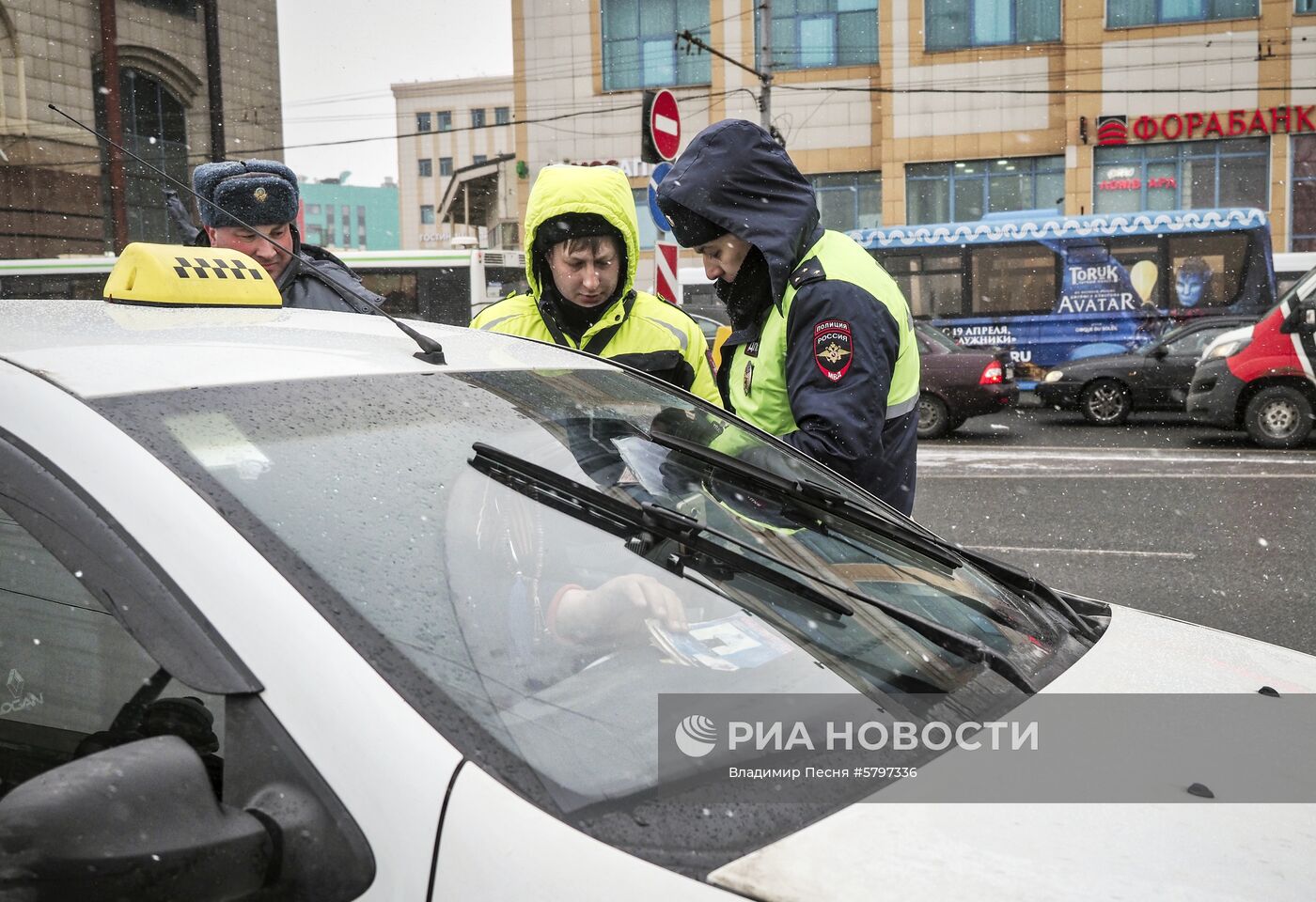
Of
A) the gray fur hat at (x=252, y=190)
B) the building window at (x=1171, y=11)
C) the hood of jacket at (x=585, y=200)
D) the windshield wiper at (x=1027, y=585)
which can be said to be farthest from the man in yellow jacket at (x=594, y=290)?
the building window at (x=1171, y=11)

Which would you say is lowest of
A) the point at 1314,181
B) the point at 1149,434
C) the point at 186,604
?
the point at 1149,434

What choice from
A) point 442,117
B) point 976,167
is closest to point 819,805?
point 976,167

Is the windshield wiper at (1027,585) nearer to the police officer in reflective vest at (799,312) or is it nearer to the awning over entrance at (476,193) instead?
the police officer in reflective vest at (799,312)

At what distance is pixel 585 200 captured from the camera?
3055 millimetres

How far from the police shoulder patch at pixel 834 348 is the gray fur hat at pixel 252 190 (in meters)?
2.12

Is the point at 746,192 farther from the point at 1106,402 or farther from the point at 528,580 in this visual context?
the point at 1106,402

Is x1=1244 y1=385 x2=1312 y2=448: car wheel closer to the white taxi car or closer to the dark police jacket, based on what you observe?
the dark police jacket

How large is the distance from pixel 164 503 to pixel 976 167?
26554 millimetres

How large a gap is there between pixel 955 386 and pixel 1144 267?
5574 millimetres

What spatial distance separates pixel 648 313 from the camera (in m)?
3.32

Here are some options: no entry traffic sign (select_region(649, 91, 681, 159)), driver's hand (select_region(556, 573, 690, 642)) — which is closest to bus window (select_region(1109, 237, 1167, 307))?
no entry traffic sign (select_region(649, 91, 681, 159))

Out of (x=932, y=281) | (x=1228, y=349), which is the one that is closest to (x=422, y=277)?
(x=932, y=281)

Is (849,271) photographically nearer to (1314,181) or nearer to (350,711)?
(350,711)

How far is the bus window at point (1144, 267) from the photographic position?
58.0 feet
